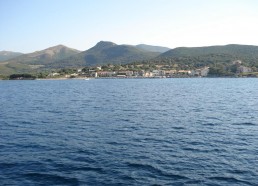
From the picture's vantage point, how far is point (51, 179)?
20344 mm

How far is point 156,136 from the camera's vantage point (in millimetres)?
32344

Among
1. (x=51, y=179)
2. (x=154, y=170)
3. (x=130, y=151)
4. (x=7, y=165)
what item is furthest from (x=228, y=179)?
(x=7, y=165)

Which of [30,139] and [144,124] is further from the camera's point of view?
[144,124]

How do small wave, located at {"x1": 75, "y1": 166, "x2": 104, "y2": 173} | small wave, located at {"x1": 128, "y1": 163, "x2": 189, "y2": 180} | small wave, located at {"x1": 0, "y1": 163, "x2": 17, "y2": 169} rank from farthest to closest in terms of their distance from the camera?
small wave, located at {"x1": 0, "y1": 163, "x2": 17, "y2": 169}
small wave, located at {"x1": 75, "y1": 166, "x2": 104, "y2": 173}
small wave, located at {"x1": 128, "y1": 163, "x2": 189, "y2": 180}

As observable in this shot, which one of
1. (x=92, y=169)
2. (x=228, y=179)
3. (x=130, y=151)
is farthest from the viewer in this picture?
(x=130, y=151)

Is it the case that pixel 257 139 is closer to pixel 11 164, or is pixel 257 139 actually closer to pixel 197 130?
pixel 197 130

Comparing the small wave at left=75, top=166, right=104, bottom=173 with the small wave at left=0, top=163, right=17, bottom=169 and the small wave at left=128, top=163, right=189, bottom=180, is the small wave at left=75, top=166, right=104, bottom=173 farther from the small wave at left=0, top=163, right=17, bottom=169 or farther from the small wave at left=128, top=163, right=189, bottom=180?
the small wave at left=0, top=163, right=17, bottom=169

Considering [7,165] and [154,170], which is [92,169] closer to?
[154,170]

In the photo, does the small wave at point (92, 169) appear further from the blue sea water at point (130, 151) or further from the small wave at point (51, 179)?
the small wave at point (51, 179)

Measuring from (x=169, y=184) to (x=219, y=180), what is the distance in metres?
3.49

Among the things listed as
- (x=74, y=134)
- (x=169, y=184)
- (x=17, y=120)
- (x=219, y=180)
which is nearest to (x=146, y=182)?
(x=169, y=184)

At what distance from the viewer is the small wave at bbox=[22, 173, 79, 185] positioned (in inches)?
779

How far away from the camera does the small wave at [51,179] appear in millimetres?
19788

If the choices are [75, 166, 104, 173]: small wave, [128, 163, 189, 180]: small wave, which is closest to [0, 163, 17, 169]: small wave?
[75, 166, 104, 173]: small wave
